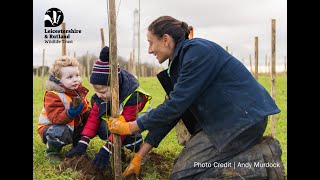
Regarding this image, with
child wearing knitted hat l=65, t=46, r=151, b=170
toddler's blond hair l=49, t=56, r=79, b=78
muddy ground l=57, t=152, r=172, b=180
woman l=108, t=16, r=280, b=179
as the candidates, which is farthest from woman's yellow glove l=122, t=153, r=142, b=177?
toddler's blond hair l=49, t=56, r=79, b=78

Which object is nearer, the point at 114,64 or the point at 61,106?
the point at 114,64

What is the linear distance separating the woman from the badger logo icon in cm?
100

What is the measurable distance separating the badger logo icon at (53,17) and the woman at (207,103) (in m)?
1.00

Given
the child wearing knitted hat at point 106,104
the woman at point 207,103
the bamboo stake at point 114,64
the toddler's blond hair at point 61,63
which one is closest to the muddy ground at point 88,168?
the child wearing knitted hat at point 106,104

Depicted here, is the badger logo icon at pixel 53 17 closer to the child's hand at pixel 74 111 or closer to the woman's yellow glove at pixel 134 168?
the child's hand at pixel 74 111

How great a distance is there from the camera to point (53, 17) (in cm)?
396

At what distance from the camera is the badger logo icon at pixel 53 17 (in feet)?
13.0

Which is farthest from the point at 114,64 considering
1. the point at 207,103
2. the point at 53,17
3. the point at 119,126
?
the point at 53,17

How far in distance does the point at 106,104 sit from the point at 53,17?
950mm

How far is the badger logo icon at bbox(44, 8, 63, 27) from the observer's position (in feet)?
13.0

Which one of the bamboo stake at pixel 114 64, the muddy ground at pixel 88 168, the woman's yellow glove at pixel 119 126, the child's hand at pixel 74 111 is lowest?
the muddy ground at pixel 88 168

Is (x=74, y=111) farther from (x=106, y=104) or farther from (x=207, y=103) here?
(x=207, y=103)
